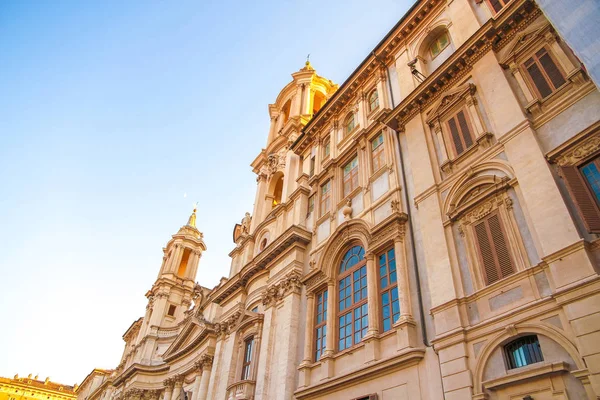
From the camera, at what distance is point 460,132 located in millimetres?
13484

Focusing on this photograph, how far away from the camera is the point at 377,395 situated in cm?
1214

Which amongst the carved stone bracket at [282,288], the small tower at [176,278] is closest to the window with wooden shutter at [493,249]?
the carved stone bracket at [282,288]

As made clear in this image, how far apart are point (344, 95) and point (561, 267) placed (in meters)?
15.0

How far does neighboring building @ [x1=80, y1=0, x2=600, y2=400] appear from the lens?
30.0ft

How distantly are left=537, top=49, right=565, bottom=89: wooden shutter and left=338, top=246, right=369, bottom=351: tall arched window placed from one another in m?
8.05

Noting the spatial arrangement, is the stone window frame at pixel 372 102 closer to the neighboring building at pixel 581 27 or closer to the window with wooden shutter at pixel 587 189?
the neighboring building at pixel 581 27

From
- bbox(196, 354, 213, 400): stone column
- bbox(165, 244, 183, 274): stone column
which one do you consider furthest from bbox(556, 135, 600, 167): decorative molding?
bbox(165, 244, 183, 274): stone column

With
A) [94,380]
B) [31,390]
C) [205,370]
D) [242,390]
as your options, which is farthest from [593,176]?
[31,390]

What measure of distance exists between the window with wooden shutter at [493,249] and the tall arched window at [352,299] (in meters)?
4.75

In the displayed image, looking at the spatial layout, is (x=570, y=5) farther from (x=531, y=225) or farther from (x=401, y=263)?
(x=401, y=263)

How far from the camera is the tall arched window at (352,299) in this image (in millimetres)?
14461

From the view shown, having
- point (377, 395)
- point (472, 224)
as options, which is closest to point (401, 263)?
point (472, 224)

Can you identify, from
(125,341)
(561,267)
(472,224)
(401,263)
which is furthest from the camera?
(125,341)

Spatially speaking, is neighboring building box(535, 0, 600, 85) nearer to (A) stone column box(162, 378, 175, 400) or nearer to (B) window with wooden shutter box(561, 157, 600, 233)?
(B) window with wooden shutter box(561, 157, 600, 233)
